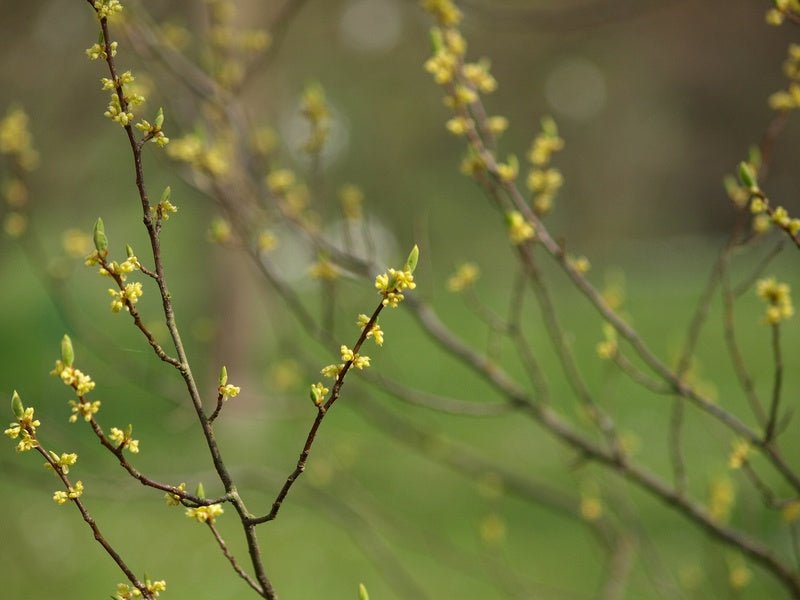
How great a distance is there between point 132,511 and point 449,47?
5384 mm

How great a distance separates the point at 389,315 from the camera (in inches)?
466

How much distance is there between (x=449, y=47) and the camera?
242 cm

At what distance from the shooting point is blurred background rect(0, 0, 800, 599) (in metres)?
4.23

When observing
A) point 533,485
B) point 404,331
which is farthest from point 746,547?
point 404,331

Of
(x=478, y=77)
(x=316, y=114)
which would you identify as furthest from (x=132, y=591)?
(x=316, y=114)

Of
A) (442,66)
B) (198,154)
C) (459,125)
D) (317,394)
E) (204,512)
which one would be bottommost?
(204,512)

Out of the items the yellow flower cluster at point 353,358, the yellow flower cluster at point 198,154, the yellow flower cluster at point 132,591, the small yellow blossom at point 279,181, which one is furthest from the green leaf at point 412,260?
the small yellow blossom at point 279,181

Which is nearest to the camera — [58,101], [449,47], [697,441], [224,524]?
[449,47]

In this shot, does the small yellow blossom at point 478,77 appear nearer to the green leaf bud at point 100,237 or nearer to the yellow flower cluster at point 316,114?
the yellow flower cluster at point 316,114

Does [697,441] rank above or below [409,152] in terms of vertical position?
below

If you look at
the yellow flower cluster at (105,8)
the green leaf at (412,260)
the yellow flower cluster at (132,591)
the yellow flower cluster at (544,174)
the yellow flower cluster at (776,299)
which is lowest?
the yellow flower cluster at (132,591)

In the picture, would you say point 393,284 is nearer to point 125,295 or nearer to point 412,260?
point 412,260

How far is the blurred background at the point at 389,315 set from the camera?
13.9ft

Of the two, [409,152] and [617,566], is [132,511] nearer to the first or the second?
[617,566]
